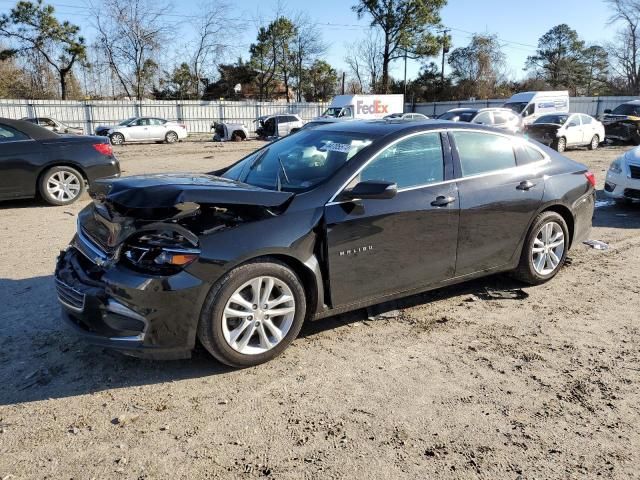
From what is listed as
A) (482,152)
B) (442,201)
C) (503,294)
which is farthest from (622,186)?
(442,201)

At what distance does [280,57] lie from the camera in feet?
180

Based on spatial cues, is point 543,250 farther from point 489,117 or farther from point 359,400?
point 489,117

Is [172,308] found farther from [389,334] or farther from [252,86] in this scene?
[252,86]

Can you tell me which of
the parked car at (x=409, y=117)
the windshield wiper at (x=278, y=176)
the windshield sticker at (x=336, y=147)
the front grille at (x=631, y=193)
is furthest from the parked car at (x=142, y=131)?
the windshield sticker at (x=336, y=147)

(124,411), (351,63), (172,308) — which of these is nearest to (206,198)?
(172,308)

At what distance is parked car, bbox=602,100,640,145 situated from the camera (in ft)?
73.5

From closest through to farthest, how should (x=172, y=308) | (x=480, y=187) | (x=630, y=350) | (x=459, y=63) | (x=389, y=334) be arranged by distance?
(x=172, y=308) < (x=630, y=350) < (x=389, y=334) < (x=480, y=187) < (x=459, y=63)

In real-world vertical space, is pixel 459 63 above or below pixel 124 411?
above

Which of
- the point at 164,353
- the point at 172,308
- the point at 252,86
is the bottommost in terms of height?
the point at 164,353

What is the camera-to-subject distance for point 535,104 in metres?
26.8

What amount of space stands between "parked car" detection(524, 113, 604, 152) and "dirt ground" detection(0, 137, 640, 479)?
16264 mm

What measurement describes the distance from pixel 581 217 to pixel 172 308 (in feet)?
13.7

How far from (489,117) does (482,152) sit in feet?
54.5

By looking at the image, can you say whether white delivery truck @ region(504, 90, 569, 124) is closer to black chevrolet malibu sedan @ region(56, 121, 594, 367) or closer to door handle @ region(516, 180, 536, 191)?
door handle @ region(516, 180, 536, 191)
